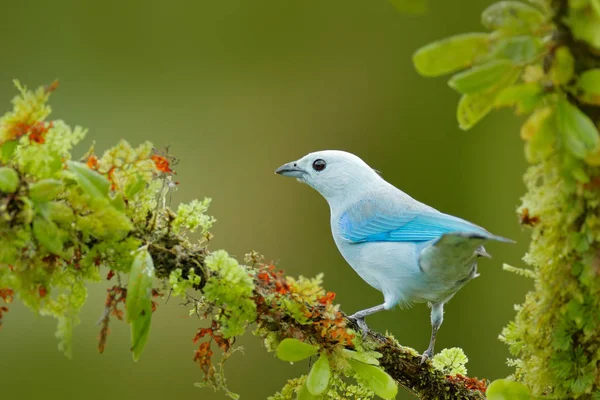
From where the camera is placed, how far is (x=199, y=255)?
1.87 meters

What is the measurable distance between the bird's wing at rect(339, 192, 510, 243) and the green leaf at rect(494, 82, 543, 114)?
1098 mm

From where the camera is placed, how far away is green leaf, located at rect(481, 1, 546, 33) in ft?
4.78

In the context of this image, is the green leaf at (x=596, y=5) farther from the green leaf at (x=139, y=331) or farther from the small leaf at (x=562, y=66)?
the green leaf at (x=139, y=331)

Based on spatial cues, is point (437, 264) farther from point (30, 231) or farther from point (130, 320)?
point (30, 231)

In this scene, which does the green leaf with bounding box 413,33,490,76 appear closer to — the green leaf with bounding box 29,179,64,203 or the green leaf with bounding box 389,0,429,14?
the green leaf with bounding box 389,0,429,14

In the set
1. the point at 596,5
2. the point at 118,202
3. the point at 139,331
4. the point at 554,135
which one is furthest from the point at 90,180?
the point at 596,5

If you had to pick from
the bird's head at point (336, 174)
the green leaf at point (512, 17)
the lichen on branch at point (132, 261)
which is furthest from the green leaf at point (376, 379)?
the bird's head at point (336, 174)

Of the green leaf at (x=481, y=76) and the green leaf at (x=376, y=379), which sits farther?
the green leaf at (x=376, y=379)

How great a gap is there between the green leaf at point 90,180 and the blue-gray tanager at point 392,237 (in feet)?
3.11

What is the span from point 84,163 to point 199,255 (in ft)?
1.25

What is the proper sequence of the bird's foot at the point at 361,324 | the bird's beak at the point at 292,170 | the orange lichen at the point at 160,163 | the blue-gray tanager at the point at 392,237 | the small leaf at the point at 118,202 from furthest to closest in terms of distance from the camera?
the bird's beak at the point at 292,170 < the blue-gray tanager at the point at 392,237 < the bird's foot at the point at 361,324 < the orange lichen at the point at 160,163 < the small leaf at the point at 118,202

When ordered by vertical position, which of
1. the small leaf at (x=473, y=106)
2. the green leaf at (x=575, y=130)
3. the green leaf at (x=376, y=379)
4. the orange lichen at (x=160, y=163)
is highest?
the orange lichen at (x=160, y=163)

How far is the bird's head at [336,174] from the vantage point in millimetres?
3430

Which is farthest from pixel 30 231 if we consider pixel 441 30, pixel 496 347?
pixel 441 30
